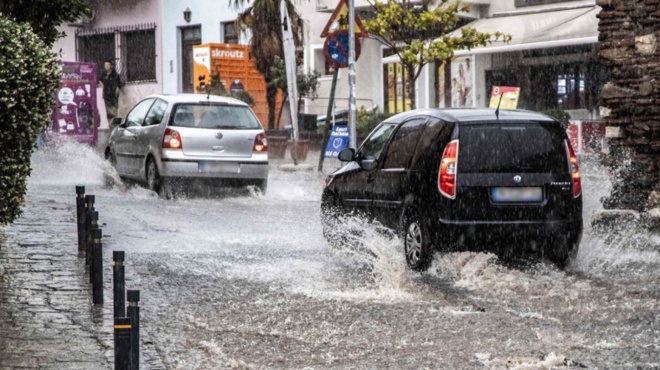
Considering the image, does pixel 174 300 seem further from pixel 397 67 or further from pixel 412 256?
pixel 397 67

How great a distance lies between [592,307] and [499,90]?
19.7 m

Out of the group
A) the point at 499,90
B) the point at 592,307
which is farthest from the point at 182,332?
the point at 499,90

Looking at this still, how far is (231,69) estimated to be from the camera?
39.8 m

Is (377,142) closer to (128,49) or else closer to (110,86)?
(110,86)

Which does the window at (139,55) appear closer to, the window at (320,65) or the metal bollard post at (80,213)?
the window at (320,65)

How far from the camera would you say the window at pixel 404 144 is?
1245cm

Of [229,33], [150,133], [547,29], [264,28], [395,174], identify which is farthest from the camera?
[229,33]

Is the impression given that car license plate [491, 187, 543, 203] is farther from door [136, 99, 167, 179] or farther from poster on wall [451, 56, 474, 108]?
poster on wall [451, 56, 474, 108]

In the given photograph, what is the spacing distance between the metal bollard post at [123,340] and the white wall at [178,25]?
3899cm

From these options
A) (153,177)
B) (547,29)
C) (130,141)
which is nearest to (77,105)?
(547,29)

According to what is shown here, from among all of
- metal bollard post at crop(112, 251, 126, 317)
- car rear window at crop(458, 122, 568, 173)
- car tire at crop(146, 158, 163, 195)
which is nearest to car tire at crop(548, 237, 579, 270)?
car rear window at crop(458, 122, 568, 173)

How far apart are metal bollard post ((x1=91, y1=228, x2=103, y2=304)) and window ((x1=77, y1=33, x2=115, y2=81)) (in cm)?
4011

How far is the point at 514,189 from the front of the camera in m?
11.8

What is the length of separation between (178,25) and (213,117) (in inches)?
1046
